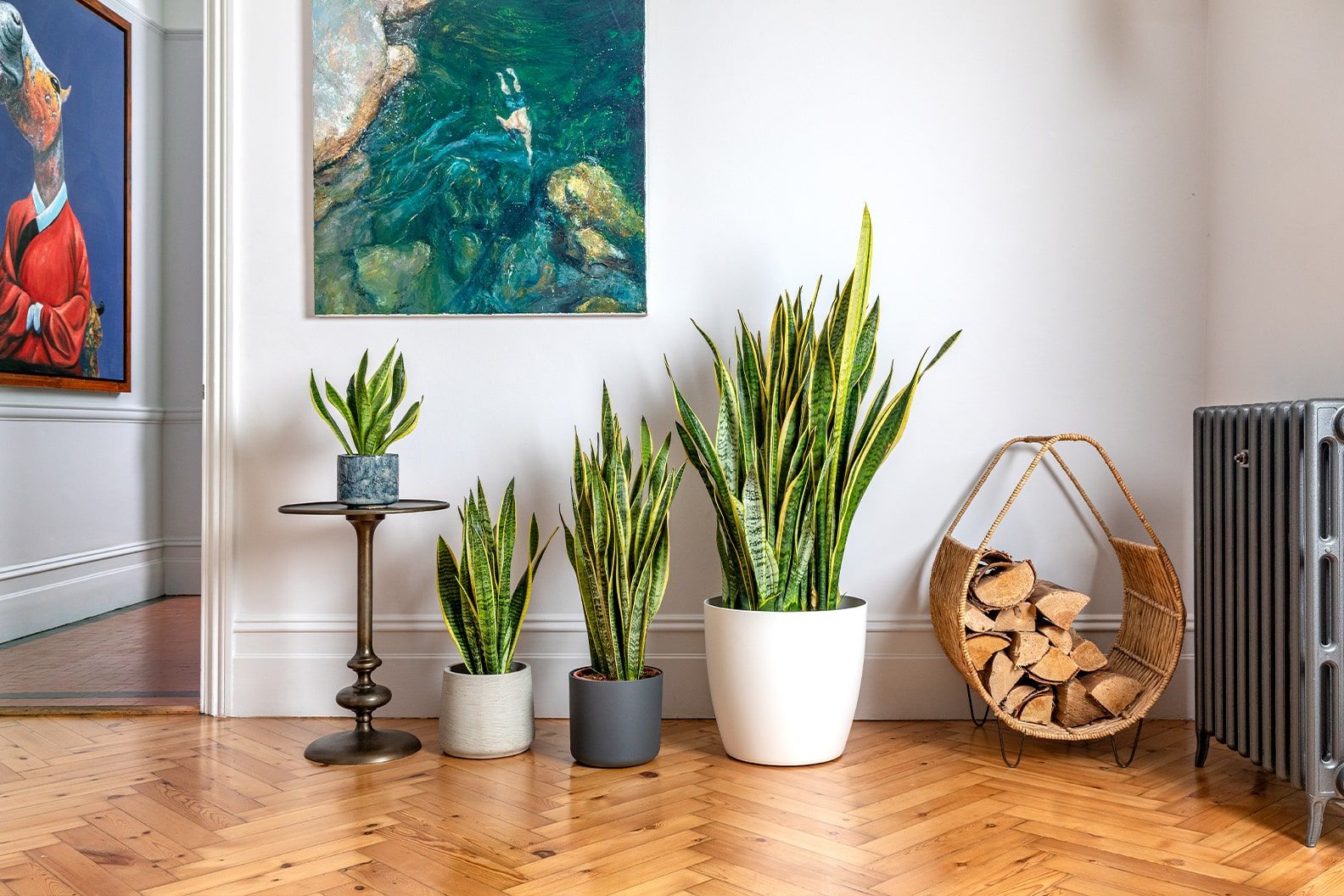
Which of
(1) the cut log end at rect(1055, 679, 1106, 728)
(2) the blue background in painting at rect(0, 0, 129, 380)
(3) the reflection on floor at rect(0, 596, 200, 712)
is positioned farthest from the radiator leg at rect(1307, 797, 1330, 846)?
(2) the blue background in painting at rect(0, 0, 129, 380)

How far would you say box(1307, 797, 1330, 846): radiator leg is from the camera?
177 cm

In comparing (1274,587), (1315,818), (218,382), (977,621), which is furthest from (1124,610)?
(218,382)

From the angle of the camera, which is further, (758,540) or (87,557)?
(87,557)

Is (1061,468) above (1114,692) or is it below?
above

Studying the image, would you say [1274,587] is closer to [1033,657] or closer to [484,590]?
[1033,657]

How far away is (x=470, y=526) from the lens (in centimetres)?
228

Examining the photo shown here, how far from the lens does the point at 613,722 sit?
7.27 ft

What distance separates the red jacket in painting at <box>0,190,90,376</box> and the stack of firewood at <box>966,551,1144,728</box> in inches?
131

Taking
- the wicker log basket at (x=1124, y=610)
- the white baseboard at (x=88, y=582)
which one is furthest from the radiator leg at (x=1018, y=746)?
the white baseboard at (x=88, y=582)

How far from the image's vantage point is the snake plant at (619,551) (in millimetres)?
2250

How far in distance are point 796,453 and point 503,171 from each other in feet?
3.61

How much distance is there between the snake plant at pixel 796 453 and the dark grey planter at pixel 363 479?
→ 69 centimetres

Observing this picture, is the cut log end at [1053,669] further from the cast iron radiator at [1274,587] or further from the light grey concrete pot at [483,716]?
the light grey concrete pot at [483,716]

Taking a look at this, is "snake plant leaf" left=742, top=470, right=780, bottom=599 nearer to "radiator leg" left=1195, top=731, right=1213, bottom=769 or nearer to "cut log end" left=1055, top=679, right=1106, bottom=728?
"cut log end" left=1055, top=679, right=1106, bottom=728
